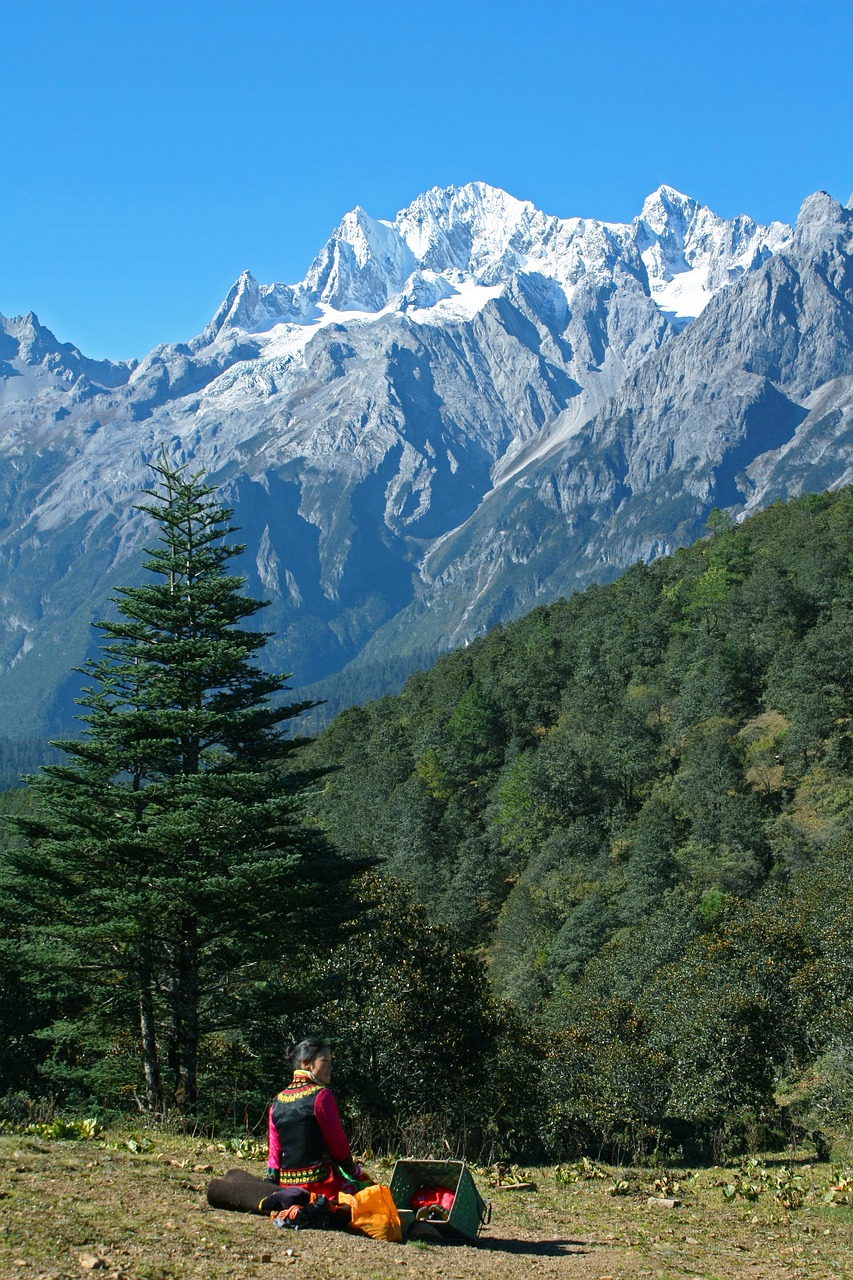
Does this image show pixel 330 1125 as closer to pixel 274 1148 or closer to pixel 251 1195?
pixel 274 1148

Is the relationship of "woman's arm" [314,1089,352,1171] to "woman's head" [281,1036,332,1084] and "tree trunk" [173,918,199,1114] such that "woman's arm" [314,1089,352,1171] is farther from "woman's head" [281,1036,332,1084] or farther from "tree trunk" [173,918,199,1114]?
"tree trunk" [173,918,199,1114]

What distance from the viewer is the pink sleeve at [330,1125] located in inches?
410

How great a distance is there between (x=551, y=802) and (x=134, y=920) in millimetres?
64294

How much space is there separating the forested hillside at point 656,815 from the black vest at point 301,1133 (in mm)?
24884

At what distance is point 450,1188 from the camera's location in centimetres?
1141

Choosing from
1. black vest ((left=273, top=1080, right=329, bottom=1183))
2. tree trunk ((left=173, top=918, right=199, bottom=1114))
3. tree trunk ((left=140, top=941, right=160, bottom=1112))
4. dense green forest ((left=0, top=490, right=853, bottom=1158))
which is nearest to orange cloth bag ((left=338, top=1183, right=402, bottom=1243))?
black vest ((left=273, top=1080, right=329, bottom=1183))

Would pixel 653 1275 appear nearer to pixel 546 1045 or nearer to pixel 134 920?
pixel 134 920

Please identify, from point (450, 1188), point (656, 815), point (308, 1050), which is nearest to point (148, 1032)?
point (450, 1188)

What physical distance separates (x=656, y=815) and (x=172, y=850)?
55.3m

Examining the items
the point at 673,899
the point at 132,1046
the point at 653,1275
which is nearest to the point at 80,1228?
the point at 653,1275

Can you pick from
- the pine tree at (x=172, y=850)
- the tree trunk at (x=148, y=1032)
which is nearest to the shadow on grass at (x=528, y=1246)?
the pine tree at (x=172, y=850)

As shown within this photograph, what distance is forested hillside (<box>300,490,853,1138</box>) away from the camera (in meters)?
35.3

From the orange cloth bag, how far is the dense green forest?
9928 mm

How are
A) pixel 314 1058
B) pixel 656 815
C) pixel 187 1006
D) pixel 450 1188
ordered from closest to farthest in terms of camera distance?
pixel 314 1058 < pixel 450 1188 < pixel 187 1006 < pixel 656 815
